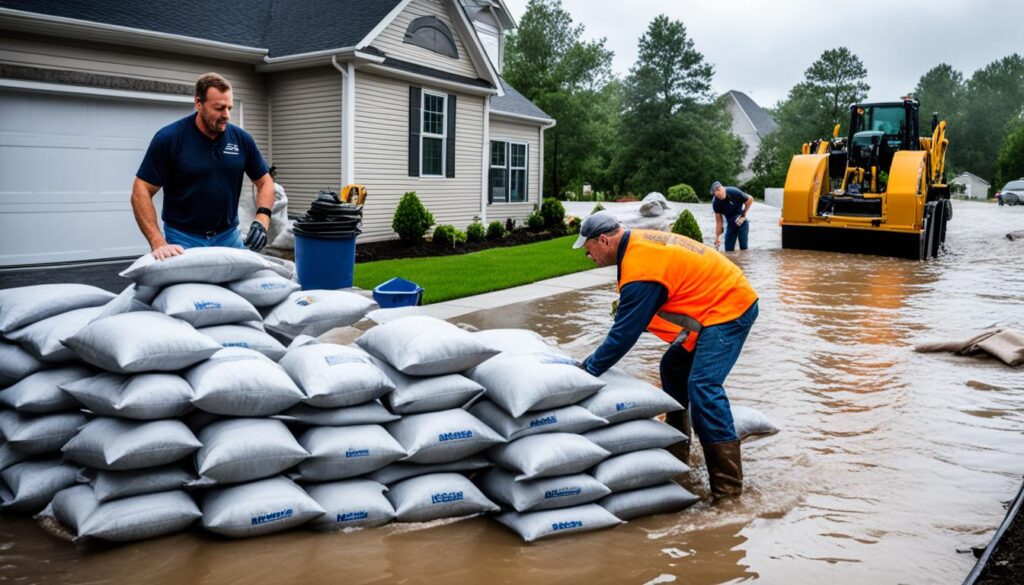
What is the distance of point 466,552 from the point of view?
143 inches

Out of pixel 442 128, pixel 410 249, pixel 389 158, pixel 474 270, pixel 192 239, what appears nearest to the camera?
pixel 192 239

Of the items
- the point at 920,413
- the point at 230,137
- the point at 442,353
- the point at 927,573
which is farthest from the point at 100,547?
the point at 920,413

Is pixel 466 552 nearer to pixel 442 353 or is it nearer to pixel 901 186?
pixel 442 353

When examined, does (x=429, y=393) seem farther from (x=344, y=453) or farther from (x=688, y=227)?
(x=688, y=227)

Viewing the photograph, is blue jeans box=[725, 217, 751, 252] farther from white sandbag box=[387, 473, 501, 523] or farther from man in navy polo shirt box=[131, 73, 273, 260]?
white sandbag box=[387, 473, 501, 523]

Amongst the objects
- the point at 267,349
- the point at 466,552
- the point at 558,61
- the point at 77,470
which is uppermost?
the point at 558,61

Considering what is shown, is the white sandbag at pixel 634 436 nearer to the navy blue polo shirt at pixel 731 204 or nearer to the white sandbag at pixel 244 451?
the white sandbag at pixel 244 451

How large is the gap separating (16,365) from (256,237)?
1.55 m

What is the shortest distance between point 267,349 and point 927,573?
326cm

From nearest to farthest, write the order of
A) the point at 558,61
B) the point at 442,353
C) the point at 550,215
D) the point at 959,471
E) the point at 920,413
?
the point at 442,353 < the point at 959,471 < the point at 920,413 < the point at 550,215 < the point at 558,61

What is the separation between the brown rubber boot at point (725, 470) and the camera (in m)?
4.32

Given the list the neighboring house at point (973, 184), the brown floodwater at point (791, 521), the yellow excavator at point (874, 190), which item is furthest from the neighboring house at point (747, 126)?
the brown floodwater at point (791, 521)

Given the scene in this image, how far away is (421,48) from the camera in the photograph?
643 inches

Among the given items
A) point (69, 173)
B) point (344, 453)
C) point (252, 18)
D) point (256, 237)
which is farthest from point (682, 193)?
point (344, 453)
